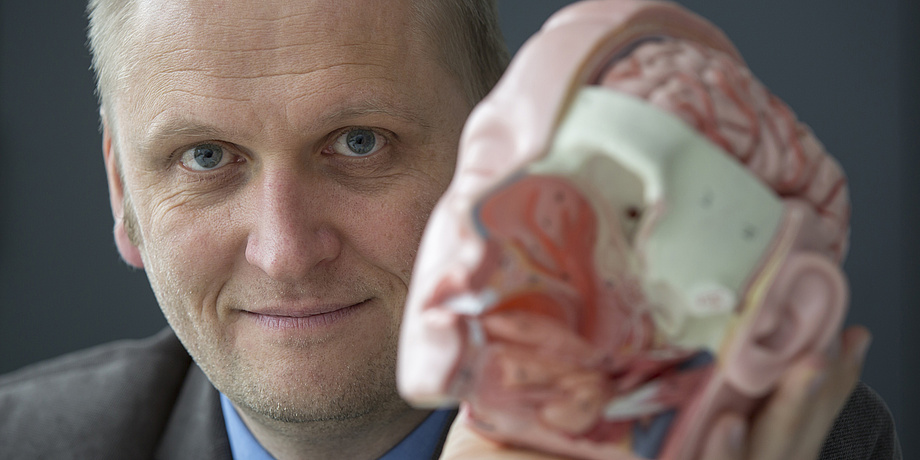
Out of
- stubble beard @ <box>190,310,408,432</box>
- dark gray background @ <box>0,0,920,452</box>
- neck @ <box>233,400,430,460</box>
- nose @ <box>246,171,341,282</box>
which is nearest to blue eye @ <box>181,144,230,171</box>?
nose @ <box>246,171,341,282</box>

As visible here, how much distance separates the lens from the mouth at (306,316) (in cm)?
153

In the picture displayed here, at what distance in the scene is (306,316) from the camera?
1536 millimetres

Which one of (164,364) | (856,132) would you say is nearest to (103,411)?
(164,364)

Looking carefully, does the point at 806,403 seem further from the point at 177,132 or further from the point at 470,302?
the point at 177,132

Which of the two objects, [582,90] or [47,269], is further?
[47,269]

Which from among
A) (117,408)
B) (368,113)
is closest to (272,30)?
(368,113)

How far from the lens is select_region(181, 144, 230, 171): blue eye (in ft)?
4.89

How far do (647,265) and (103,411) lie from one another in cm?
167

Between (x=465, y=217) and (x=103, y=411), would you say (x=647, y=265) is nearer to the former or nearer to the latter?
(x=465, y=217)

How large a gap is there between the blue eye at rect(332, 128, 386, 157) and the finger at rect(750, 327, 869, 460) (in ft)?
2.64

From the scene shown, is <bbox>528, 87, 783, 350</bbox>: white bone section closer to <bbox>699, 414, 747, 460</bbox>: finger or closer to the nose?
<bbox>699, 414, 747, 460</bbox>: finger

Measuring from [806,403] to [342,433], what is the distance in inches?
41.6

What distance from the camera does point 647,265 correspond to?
0.88 meters

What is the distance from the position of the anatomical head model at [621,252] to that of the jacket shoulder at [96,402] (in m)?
1.43
